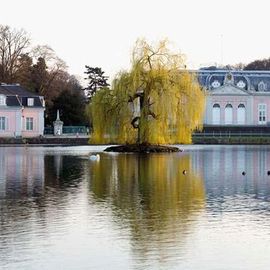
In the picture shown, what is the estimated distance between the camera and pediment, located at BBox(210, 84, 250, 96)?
91000 mm

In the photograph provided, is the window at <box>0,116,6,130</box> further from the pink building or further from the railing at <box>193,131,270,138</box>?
the railing at <box>193,131,270,138</box>

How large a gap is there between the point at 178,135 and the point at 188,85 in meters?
3.36

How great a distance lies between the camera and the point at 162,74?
153 feet

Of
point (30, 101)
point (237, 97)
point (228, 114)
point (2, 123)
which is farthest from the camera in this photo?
point (228, 114)

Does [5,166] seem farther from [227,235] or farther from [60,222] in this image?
[227,235]

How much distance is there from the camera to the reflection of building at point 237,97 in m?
91.1

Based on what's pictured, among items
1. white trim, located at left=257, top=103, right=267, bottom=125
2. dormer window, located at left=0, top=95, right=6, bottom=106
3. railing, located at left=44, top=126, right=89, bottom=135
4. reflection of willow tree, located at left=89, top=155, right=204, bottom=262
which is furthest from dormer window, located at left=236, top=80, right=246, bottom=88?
reflection of willow tree, located at left=89, top=155, right=204, bottom=262

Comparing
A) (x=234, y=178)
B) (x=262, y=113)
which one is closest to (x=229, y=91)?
(x=262, y=113)

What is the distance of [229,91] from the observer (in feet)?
300

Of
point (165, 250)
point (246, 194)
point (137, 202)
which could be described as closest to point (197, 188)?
point (246, 194)

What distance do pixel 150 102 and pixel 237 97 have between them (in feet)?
153

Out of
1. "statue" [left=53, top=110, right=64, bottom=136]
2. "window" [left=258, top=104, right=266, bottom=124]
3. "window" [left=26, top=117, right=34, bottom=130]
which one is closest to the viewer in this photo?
"window" [left=26, top=117, right=34, bottom=130]

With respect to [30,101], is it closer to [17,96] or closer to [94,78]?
[17,96]

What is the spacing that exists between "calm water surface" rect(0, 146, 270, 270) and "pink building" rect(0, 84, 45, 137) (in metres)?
47.9
